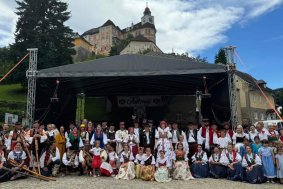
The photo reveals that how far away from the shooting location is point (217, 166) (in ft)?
24.8

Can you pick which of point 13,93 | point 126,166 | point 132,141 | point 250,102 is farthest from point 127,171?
point 13,93

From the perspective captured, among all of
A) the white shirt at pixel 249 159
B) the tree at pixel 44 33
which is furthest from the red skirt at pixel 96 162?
the tree at pixel 44 33

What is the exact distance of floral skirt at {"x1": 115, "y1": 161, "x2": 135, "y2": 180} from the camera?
24.0ft

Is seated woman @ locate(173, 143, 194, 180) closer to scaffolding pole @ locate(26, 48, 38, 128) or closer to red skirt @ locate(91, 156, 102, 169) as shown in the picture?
red skirt @ locate(91, 156, 102, 169)

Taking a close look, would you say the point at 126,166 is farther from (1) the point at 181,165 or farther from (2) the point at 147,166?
(1) the point at 181,165

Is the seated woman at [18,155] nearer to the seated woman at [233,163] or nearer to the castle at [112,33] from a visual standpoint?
the seated woman at [233,163]

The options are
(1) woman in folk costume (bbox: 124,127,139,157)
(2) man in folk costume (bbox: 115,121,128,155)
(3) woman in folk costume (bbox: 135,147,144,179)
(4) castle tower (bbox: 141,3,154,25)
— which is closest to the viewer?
(3) woman in folk costume (bbox: 135,147,144,179)

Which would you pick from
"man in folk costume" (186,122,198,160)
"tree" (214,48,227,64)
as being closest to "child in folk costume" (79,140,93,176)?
"man in folk costume" (186,122,198,160)

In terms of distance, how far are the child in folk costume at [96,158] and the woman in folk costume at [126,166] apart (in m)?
0.60

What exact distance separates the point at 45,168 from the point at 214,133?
466 cm

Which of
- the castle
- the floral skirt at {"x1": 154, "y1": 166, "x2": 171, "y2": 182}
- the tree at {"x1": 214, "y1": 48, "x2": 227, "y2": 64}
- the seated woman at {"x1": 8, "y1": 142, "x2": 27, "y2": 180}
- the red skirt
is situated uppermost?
the castle

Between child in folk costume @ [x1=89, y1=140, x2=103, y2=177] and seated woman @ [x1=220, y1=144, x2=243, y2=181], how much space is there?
3154 millimetres

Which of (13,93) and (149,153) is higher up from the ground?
(13,93)

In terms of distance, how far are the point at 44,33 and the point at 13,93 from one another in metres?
7.41
